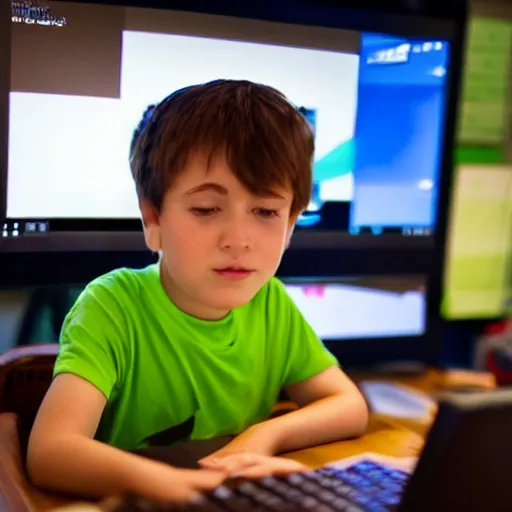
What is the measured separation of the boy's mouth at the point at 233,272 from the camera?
611 millimetres

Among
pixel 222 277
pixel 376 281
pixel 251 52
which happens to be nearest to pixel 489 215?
pixel 376 281

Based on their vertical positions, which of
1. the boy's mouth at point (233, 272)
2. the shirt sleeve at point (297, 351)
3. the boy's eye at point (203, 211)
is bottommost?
the shirt sleeve at point (297, 351)

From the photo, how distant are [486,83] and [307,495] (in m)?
0.85

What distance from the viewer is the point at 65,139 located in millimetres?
700

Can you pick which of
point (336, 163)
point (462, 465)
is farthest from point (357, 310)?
point (462, 465)

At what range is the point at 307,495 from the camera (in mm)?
470

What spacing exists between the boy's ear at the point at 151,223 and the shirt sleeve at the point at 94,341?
0.18 ft

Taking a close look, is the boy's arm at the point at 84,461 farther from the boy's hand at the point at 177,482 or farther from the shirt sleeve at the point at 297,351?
the shirt sleeve at the point at 297,351

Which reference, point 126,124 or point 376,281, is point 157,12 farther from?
point 376,281

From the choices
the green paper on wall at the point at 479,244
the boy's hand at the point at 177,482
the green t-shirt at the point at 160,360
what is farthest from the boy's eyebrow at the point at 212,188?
the green paper on wall at the point at 479,244

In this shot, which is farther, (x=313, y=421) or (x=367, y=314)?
(x=367, y=314)

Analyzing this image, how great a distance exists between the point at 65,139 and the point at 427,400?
54 centimetres

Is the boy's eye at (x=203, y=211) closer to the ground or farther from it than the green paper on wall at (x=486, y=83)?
closer to the ground

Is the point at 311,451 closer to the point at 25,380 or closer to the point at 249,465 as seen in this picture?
the point at 249,465
